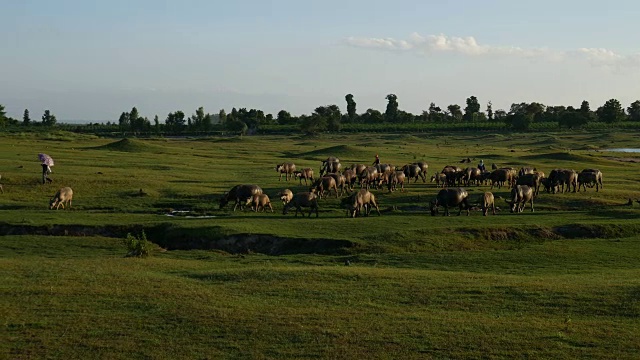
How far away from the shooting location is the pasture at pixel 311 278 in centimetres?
1518

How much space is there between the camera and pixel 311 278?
20.5 m

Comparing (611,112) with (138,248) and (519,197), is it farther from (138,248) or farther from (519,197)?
(138,248)

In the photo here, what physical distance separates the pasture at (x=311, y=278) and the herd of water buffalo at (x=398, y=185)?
2.93 ft

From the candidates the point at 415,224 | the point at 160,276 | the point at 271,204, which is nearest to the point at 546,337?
the point at 160,276

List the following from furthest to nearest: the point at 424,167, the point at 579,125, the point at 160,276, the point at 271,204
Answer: the point at 579,125 < the point at 424,167 < the point at 271,204 < the point at 160,276

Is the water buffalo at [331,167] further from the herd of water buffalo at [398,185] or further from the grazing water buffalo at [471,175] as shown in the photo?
the grazing water buffalo at [471,175]

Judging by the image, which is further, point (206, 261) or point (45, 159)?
point (45, 159)

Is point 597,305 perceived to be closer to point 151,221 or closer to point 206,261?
point 206,261

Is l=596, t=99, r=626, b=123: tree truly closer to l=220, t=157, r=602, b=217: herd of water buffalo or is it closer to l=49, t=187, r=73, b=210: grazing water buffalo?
l=220, t=157, r=602, b=217: herd of water buffalo

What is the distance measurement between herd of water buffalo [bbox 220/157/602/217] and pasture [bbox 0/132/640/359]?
89 centimetres

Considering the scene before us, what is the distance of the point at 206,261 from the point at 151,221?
746 cm

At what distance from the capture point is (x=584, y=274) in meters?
22.5

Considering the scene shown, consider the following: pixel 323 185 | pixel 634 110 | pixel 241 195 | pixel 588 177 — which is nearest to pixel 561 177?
pixel 588 177

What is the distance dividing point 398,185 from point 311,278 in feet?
85.5
